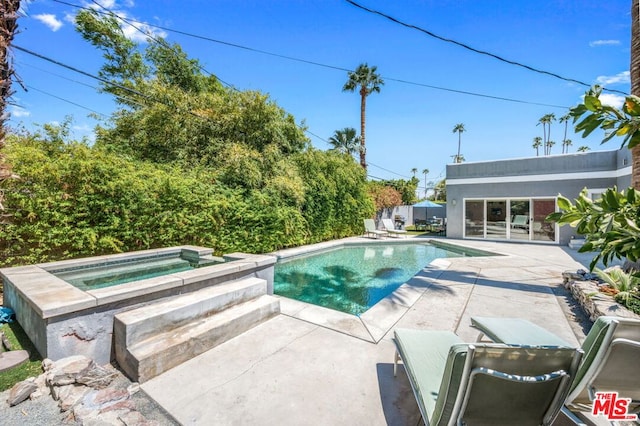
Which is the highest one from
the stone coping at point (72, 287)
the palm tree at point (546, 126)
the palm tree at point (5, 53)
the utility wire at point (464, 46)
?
the palm tree at point (546, 126)

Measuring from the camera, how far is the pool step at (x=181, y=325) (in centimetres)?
287

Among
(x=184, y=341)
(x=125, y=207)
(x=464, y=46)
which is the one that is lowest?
(x=184, y=341)

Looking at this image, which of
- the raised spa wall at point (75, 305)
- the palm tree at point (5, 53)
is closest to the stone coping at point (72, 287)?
the raised spa wall at point (75, 305)

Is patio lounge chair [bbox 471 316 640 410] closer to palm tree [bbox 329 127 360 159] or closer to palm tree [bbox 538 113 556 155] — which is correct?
palm tree [bbox 329 127 360 159]

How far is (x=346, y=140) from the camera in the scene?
22.9 metres

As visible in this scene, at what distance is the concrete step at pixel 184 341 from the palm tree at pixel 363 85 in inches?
704

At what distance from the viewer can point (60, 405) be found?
2373 mm

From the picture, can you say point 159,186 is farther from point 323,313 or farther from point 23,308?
point 323,313

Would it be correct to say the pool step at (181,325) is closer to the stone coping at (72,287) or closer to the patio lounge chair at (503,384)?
the stone coping at (72,287)

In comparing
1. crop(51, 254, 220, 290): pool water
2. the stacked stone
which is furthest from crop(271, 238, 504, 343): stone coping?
the stacked stone

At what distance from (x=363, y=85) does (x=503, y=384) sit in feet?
73.3

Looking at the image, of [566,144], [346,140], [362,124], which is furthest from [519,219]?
[566,144]

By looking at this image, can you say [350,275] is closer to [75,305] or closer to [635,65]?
[75,305]

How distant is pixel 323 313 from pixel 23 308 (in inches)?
157
